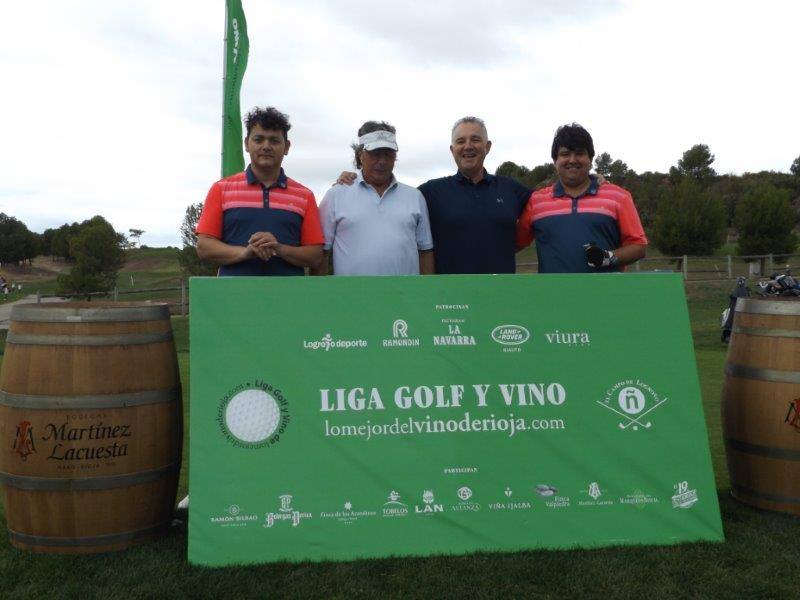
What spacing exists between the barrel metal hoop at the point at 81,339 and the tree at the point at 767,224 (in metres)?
36.1

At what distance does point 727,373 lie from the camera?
373 cm

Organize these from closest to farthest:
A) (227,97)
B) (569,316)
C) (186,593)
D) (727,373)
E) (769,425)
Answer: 1. (186,593)
2. (569,316)
3. (769,425)
4. (727,373)
5. (227,97)

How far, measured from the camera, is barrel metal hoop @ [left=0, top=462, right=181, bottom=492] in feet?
9.80

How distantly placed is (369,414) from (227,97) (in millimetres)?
2522

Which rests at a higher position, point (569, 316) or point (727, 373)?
point (569, 316)

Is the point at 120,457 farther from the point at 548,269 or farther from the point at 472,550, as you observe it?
the point at 548,269

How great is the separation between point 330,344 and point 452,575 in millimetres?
1065

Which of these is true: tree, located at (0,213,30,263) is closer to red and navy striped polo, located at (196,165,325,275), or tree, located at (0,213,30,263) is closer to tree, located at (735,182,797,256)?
tree, located at (735,182,797,256)

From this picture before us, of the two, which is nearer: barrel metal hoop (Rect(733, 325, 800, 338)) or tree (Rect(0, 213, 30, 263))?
barrel metal hoop (Rect(733, 325, 800, 338))

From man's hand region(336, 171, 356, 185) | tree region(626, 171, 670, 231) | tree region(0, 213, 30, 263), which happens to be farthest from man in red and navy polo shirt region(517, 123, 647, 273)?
tree region(0, 213, 30, 263)

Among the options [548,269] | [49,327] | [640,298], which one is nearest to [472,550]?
[640,298]

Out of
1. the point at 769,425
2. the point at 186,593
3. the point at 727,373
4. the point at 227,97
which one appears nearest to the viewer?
the point at 186,593

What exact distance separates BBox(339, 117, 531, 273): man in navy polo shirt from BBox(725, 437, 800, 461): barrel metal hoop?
1.47m

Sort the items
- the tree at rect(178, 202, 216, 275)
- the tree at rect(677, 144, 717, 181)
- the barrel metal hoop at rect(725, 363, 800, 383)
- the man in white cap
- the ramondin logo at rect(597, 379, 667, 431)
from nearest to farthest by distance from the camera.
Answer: the ramondin logo at rect(597, 379, 667, 431), the barrel metal hoop at rect(725, 363, 800, 383), the man in white cap, the tree at rect(178, 202, 216, 275), the tree at rect(677, 144, 717, 181)
